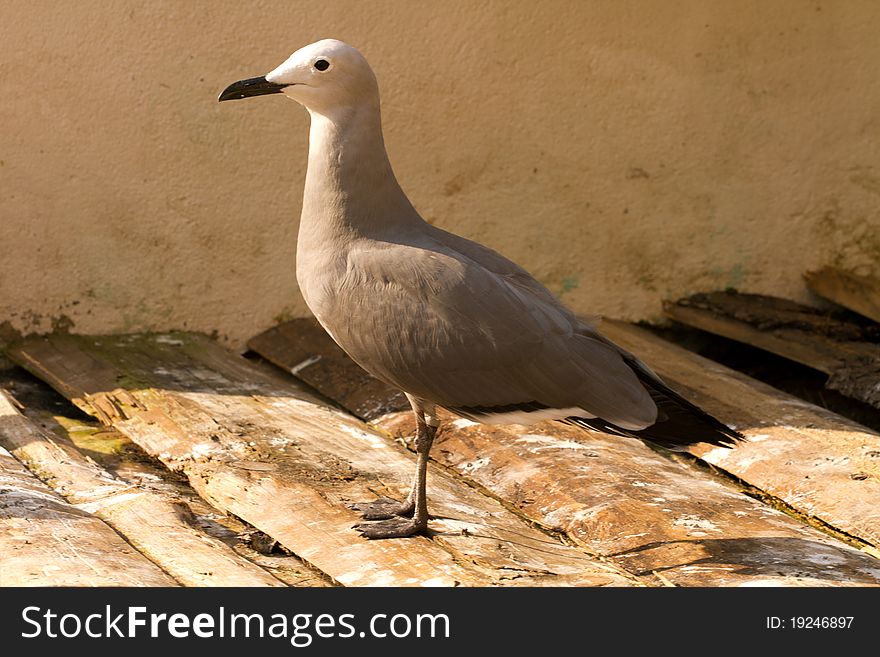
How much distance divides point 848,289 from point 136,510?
399cm

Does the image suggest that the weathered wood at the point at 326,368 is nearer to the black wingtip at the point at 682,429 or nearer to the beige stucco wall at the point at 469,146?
the beige stucco wall at the point at 469,146

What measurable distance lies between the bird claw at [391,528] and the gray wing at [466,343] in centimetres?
35

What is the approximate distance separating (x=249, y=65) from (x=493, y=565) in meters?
3.00

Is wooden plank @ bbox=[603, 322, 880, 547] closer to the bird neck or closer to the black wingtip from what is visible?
the black wingtip

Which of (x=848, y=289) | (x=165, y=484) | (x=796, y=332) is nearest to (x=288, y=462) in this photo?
(x=165, y=484)

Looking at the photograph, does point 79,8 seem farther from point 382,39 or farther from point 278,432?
point 278,432

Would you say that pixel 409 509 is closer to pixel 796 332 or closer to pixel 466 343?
pixel 466 343

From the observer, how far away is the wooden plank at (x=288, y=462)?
320 cm

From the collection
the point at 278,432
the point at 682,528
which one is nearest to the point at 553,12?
the point at 278,432

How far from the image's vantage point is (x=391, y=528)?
3.38 meters

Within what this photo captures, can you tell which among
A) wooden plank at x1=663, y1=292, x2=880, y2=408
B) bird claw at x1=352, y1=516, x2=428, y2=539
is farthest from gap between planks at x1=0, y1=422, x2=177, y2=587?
wooden plank at x1=663, y1=292, x2=880, y2=408

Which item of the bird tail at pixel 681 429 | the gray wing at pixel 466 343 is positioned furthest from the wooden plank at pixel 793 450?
the gray wing at pixel 466 343

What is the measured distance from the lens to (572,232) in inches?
237

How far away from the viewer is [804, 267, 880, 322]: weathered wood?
19.5 feet
